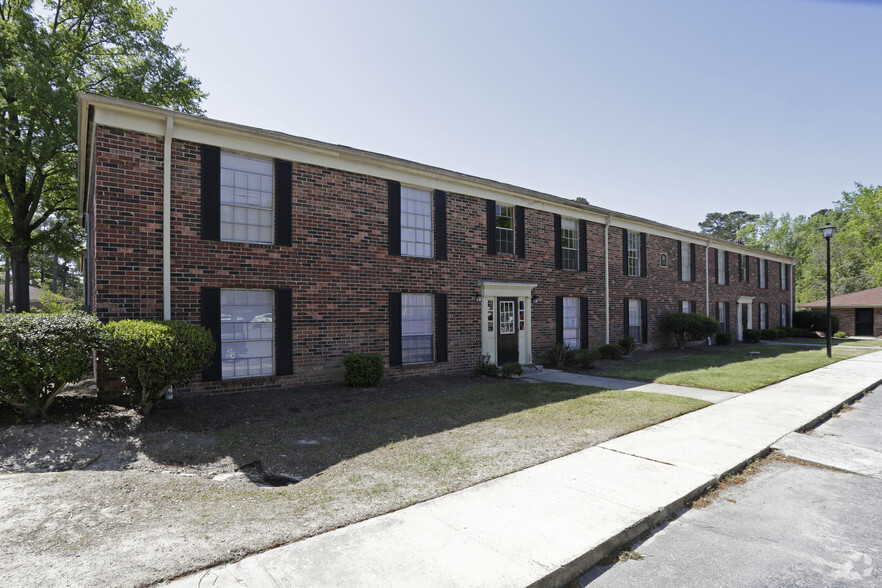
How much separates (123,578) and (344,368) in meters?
7.18

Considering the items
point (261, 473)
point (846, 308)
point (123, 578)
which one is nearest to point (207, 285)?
point (261, 473)

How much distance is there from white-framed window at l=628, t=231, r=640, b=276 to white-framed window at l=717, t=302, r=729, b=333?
8.29m

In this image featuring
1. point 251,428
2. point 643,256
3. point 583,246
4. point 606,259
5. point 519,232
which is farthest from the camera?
point 643,256

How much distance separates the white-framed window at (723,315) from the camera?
911 inches

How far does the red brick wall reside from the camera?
25.3 feet

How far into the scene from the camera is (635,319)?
18031mm

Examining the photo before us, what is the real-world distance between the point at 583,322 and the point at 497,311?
4169 millimetres

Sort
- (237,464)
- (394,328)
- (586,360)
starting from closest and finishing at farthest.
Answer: (237,464) < (394,328) < (586,360)

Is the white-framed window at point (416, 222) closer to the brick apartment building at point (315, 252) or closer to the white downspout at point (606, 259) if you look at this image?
the brick apartment building at point (315, 252)

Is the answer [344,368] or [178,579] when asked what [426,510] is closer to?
[178,579]

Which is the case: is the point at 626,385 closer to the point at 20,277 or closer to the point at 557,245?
the point at 557,245

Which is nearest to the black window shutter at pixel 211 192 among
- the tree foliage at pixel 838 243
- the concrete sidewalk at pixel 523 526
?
the concrete sidewalk at pixel 523 526

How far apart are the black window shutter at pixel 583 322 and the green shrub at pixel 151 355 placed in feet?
39.4

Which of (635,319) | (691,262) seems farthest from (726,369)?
(691,262)
